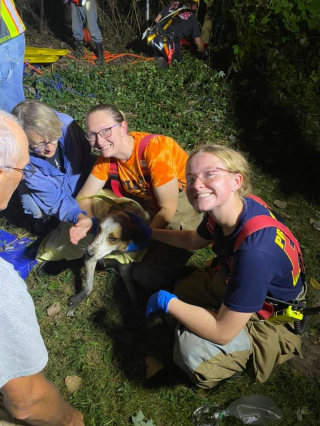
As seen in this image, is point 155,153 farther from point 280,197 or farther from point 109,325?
point 280,197

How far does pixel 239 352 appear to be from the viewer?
8.25 feet

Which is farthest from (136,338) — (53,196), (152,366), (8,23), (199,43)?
(199,43)

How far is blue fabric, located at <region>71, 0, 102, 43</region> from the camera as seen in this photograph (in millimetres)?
7805

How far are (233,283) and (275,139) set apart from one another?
4113 mm

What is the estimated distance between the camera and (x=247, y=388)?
2.89 metres

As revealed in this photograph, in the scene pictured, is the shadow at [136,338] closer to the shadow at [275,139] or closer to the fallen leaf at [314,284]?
the fallen leaf at [314,284]

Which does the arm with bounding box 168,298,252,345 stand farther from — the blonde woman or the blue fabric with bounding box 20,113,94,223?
the blue fabric with bounding box 20,113,94,223

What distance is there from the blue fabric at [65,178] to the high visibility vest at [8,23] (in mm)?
1434

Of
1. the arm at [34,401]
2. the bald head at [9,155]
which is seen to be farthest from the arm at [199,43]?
the arm at [34,401]

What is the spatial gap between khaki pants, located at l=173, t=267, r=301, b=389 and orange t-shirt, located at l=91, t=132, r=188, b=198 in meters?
1.19

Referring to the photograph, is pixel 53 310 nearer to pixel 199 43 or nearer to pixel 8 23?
pixel 8 23

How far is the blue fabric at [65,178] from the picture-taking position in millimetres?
3207

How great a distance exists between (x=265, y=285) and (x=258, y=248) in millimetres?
205

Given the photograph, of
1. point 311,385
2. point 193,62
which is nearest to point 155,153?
point 311,385
